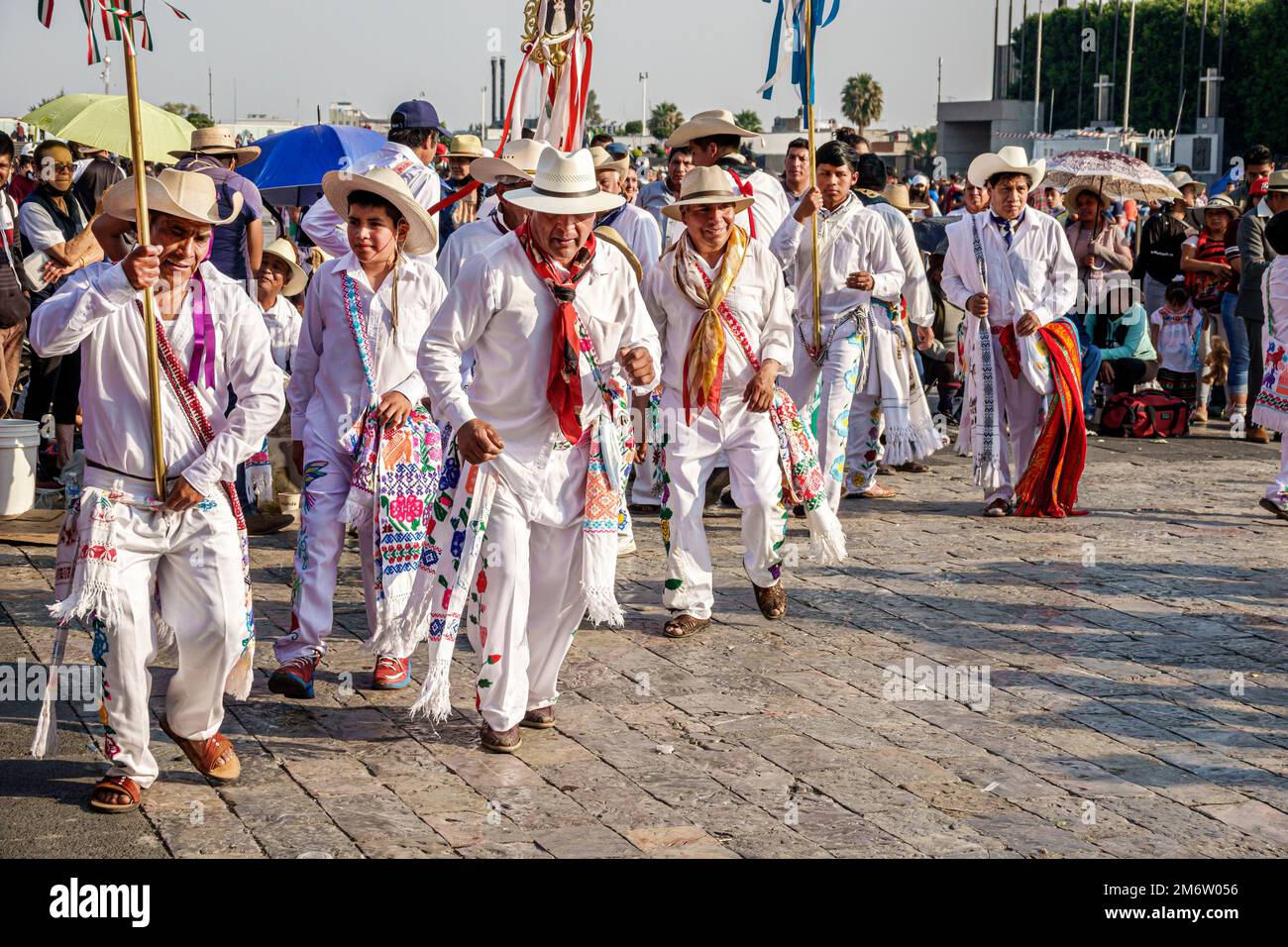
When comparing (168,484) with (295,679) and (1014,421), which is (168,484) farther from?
(1014,421)

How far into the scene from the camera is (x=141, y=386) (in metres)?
5.16

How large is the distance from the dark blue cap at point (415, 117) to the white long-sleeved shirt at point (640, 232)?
56.2 inches

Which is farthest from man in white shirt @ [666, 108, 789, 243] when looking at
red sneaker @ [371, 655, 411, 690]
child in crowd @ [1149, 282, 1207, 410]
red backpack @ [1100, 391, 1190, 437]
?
child in crowd @ [1149, 282, 1207, 410]

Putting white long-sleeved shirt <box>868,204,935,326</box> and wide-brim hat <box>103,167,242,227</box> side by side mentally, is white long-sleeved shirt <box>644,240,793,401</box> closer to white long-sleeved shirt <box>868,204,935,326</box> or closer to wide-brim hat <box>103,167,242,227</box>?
white long-sleeved shirt <box>868,204,935,326</box>

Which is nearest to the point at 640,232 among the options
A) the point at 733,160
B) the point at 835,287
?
the point at 733,160

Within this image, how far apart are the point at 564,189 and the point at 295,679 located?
2143mm

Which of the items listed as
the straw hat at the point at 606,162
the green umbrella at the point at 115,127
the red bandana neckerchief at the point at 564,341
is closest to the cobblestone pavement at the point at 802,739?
the red bandana neckerchief at the point at 564,341

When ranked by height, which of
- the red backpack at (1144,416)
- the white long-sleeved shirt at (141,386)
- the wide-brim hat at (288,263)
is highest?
the wide-brim hat at (288,263)

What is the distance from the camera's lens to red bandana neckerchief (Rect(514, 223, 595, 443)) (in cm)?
580

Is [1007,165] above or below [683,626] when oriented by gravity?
above

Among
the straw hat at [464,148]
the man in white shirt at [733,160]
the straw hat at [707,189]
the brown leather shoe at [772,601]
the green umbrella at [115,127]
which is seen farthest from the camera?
the straw hat at [464,148]

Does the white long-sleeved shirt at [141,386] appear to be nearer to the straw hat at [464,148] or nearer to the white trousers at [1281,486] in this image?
the white trousers at [1281,486]

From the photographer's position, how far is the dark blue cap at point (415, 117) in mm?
8805
